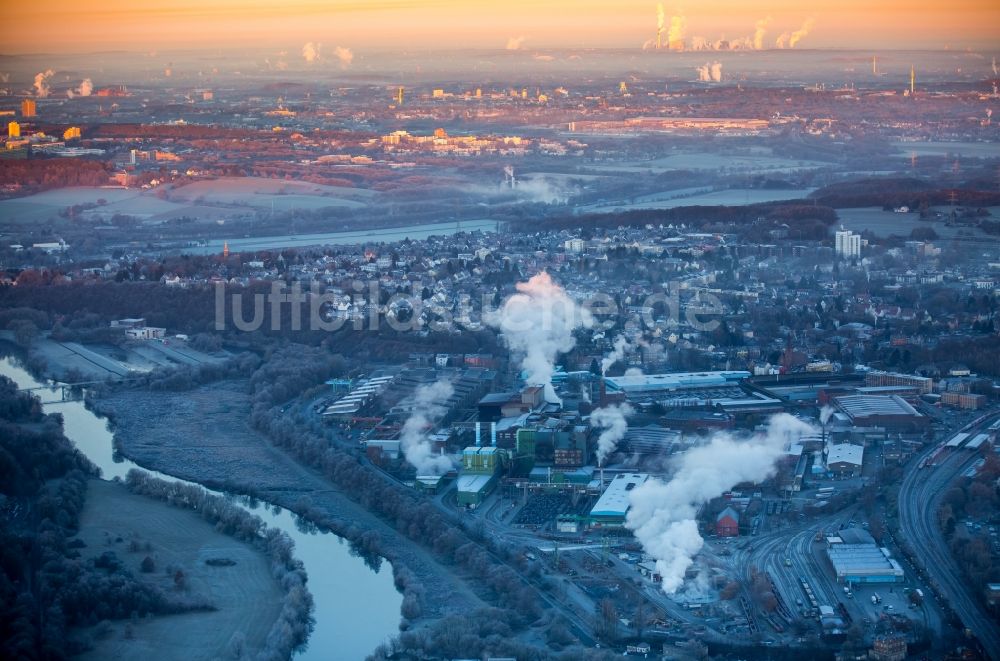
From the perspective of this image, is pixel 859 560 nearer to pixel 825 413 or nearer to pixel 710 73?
pixel 825 413

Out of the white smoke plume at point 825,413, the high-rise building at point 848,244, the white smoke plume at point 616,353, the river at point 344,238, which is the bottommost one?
the white smoke plume at point 825,413

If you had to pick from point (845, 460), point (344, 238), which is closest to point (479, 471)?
point (845, 460)

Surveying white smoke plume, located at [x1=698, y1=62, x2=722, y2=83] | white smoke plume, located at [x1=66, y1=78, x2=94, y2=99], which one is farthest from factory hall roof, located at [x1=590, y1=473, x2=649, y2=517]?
white smoke plume, located at [x1=698, y1=62, x2=722, y2=83]

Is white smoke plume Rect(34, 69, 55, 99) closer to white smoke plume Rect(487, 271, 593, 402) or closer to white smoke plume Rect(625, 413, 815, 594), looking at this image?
white smoke plume Rect(487, 271, 593, 402)

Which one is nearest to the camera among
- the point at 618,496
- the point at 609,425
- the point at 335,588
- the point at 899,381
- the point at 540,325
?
the point at 335,588

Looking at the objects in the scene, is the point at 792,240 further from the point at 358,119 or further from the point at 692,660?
the point at 358,119

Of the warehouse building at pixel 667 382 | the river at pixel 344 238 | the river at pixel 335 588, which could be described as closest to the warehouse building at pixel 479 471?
Result: the river at pixel 335 588

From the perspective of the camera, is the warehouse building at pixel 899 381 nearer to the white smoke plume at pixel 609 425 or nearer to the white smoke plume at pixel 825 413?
the white smoke plume at pixel 825 413
